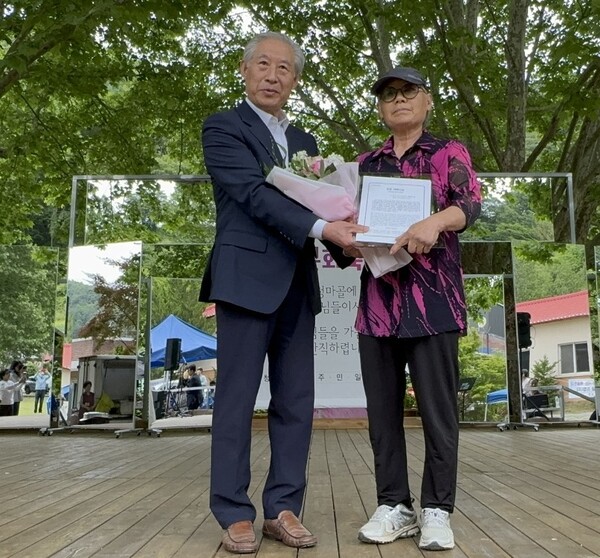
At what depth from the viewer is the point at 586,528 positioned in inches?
106

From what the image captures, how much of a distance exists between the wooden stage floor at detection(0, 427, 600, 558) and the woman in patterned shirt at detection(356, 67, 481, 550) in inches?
7.0

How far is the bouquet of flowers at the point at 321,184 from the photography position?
93.8 inches

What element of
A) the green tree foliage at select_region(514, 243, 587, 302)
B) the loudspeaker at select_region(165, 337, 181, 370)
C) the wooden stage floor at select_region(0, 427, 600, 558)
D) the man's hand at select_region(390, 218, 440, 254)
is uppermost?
the green tree foliage at select_region(514, 243, 587, 302)

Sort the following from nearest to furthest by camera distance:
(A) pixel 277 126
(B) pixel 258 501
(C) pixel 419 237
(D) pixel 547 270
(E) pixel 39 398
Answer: (C) pixel 419 237
(A) pixel 277 126
(B) pixel 258 501
(D) pixel 547 270
(E) pixel 39 398

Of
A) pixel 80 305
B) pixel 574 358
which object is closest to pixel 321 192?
pixel 80 305

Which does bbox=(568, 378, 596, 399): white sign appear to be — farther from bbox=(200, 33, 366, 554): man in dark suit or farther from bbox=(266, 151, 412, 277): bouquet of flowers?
bbox=(266, 151, 412, 277): bouquet of flowers

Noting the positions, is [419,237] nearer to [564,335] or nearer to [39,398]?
[564,335]

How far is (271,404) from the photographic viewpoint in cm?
264

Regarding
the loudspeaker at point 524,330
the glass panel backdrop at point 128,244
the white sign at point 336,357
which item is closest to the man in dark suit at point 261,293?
the glass panel backdrop at point 128,244

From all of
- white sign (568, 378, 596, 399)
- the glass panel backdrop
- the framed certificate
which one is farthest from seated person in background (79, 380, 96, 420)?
the framed certificate

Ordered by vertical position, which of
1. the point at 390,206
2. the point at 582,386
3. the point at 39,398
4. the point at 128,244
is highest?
the point at 128,244

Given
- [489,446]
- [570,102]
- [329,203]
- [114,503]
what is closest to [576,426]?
[489,446]

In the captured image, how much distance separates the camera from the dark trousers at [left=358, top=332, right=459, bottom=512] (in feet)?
8.18

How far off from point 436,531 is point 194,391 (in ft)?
21.8
